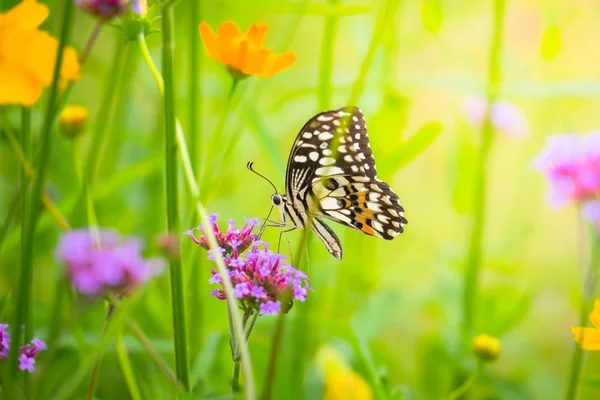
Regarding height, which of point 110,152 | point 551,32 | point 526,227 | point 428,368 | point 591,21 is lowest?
point 428,368

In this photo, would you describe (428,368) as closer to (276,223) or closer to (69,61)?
(276,223)

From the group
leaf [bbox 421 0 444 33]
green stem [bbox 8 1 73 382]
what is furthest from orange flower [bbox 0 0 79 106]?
leaf [bbox 421 0 444 33]

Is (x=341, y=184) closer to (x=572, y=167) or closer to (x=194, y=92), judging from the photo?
(x=194, y=92)

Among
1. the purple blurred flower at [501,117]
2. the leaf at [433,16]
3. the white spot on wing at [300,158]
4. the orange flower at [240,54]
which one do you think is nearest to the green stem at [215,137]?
the orange flower at [240,54]

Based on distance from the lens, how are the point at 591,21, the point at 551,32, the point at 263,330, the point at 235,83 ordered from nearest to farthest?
the point at 235,83 → the point at 551,32 → the point at 263,330 → the point at 591,21

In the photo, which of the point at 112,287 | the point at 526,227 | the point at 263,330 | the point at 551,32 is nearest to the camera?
the point at 112,287

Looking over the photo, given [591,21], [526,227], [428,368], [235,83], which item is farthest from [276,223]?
[591,21]

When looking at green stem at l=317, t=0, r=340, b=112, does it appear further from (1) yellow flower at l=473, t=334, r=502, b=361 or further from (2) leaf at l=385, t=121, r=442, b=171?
(1) yellow flower at l=473, t=334, r=502, b=361

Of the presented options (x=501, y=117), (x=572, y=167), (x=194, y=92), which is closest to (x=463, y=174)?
(x=572, y=167)
